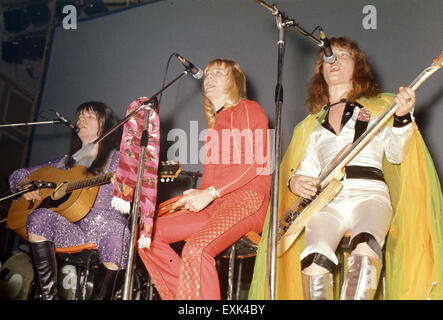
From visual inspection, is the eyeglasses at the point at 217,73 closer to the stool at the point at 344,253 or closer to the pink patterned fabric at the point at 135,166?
the pink patterned fabric at the point at 135,166

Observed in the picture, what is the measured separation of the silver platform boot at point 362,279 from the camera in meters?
2.15

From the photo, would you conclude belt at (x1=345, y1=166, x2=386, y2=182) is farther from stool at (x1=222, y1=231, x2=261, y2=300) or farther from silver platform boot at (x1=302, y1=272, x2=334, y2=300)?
stool at (x1=222, y1=231, x2=261, y2=300)

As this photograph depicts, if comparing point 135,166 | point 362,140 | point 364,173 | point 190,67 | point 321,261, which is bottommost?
point 321,261

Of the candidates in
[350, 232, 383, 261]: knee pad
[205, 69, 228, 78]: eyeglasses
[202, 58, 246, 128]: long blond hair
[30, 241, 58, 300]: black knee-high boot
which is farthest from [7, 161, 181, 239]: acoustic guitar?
[350, 232, 383, 261]: knee pad

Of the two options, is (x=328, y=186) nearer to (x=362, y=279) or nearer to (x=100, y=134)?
(x=362, y=279)

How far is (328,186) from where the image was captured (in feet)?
8.29

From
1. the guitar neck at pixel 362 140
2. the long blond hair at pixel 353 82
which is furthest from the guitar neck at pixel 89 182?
the guitar neck at pixel 362 140

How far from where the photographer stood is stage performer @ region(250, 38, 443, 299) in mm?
2309

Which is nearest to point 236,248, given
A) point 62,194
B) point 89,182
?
point 89,182

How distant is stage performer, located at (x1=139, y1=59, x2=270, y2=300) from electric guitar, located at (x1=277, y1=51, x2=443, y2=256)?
21 cm

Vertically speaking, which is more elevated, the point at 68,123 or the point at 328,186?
the point at 68,123

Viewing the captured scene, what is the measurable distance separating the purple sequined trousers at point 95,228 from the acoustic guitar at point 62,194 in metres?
0.05

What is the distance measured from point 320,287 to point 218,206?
2.69ft
